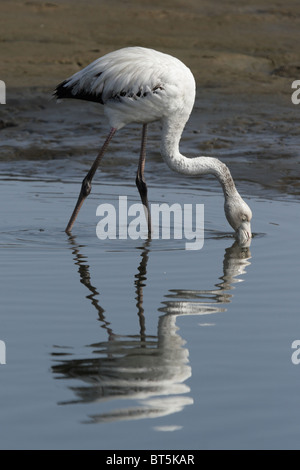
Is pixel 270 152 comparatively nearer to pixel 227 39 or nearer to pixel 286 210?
pixel 286 210

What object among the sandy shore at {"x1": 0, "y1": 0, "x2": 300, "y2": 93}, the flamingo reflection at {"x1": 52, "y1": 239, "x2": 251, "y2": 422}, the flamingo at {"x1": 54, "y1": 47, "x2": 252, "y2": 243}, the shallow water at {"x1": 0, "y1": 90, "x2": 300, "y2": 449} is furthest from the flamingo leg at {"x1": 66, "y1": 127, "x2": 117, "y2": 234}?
the sandy shore at {"x1": 0, "y1": 0, "x2": 300, "y2": 93}

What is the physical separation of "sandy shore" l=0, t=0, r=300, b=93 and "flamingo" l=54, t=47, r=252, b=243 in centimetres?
601

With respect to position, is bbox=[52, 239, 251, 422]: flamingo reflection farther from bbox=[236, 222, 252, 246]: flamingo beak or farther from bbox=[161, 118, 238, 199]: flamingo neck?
bbox=[161, 118, 238, 199]: flamingo neck

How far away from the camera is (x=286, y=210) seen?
8.23 meters

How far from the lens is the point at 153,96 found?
6977mm

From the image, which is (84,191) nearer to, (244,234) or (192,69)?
(244,234)

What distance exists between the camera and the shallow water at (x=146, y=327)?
3.48 meters

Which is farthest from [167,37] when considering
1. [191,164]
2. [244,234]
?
[244,234]

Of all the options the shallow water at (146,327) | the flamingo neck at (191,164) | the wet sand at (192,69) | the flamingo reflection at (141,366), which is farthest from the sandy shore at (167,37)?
the flamingo reflection at (141,366)

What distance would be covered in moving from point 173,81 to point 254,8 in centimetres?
1110

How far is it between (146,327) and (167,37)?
11419 mm

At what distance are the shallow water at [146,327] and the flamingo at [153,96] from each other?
27 cm

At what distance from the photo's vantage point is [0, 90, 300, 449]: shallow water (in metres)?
3.48
